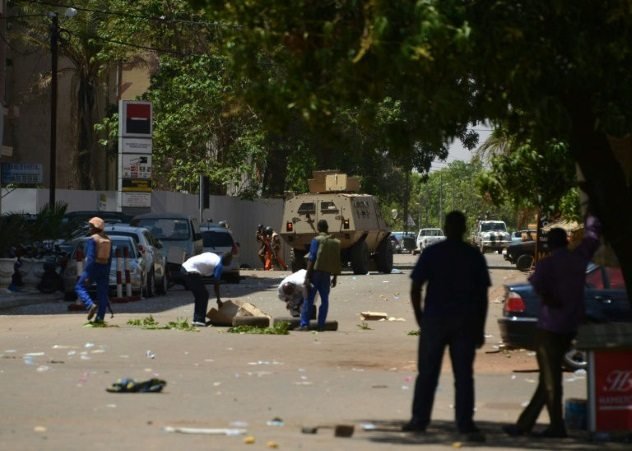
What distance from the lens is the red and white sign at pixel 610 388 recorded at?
10852mm

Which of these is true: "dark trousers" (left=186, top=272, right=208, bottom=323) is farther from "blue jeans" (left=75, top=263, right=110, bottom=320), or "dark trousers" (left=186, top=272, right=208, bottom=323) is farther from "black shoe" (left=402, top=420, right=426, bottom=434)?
"black shoe" (left=402, top=420, right=426, bottom=434)

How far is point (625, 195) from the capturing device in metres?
11.9

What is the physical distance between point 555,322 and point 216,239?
108ft

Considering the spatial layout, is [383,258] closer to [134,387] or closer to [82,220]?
[82,220]

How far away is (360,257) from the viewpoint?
47031 millimetres

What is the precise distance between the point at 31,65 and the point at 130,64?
674 cm

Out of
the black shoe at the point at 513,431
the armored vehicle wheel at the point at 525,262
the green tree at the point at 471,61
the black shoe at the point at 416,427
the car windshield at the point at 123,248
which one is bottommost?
the black shoe at the point at 513,431

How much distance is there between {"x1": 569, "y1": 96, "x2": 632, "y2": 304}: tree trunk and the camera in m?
11.9

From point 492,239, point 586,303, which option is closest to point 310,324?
point 586,303

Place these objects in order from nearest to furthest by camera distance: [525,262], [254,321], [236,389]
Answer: [236,389] < [254,321] < [525,262]

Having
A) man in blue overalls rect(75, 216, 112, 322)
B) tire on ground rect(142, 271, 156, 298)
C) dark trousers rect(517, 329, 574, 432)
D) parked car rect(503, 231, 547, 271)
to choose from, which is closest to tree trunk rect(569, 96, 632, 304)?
dark trousers rect(517, 329, 574, 432)

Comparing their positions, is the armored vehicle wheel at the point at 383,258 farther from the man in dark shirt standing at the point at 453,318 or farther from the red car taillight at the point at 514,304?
the man in dark shirt standing at the point at 453,318

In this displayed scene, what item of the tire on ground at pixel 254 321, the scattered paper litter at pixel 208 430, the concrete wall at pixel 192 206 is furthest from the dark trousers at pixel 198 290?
the concrete wall at pixel 192 206

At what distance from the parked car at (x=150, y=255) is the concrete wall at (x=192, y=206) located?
13411mm
